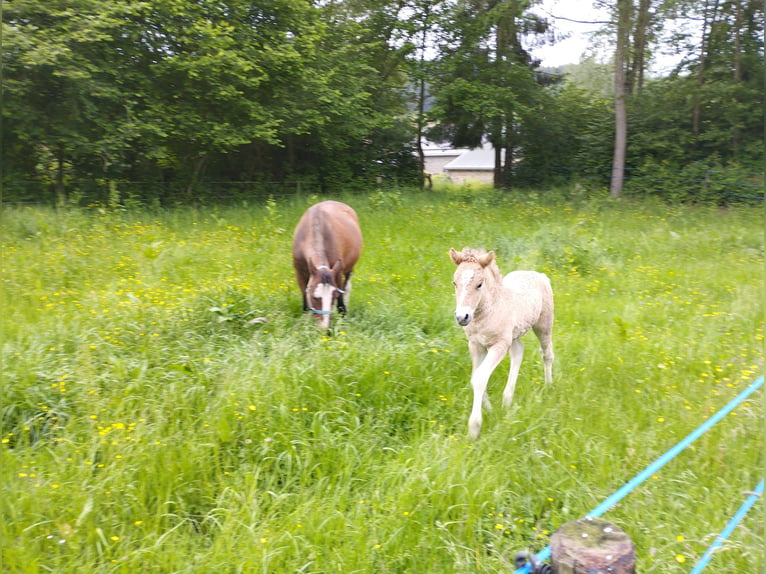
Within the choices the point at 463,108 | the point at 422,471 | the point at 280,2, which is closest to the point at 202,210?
the point at 280,2

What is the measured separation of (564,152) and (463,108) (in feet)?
17.1

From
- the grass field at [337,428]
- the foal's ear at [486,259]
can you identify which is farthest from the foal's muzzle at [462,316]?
the grass field at [337,428]

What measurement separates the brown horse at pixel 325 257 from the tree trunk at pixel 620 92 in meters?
13.8

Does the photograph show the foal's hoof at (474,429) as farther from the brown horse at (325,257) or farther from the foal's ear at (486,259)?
the brown horse at (325,257)

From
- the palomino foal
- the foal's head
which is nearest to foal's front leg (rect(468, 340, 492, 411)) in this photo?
the palomino foal

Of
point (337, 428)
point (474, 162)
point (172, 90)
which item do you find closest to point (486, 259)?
point (337, 428)

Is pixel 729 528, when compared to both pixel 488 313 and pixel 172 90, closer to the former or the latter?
pixel 488 313

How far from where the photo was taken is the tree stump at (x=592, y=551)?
6.31 ft

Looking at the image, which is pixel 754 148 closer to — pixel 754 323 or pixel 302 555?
pixel 754 323

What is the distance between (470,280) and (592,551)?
238 cm

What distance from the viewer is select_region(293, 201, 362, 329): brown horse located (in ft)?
21.3

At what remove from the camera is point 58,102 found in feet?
45.6

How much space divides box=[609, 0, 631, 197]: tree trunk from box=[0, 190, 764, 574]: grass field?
12.5 metres

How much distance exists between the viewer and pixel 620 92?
1909 centimetres
